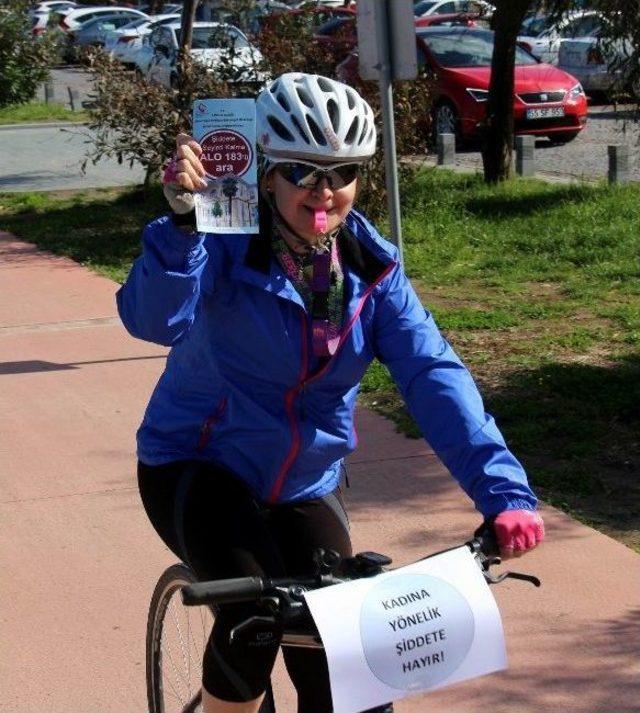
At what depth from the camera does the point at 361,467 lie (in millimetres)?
6438

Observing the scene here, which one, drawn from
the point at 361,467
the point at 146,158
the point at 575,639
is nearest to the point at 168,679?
the point at 575,639

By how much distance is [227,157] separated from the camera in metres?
2.81

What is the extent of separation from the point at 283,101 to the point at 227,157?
0.83 ft

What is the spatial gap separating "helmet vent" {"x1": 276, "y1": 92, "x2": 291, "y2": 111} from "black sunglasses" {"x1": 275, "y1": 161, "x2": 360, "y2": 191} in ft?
0.38

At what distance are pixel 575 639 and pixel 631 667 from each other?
0.24 metres

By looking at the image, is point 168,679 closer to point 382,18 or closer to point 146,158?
point 382,18

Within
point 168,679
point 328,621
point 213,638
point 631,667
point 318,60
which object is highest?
point 318,60

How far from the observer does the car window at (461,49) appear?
64.6ft

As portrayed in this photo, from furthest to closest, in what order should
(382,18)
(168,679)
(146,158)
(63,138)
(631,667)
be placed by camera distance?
(63,138), (146,158), (382,18), (631,667), (168,679)

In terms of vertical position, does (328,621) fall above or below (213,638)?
above

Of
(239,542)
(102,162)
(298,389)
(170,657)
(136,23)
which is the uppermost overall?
(136,23)

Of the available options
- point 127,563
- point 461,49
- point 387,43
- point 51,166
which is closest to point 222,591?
point 127,563

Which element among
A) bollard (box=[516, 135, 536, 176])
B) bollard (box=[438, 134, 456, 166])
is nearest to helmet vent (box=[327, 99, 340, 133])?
bollard (box=[516, 135, 536, 176])

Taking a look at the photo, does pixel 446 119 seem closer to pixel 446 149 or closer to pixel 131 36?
pixel 446 149
